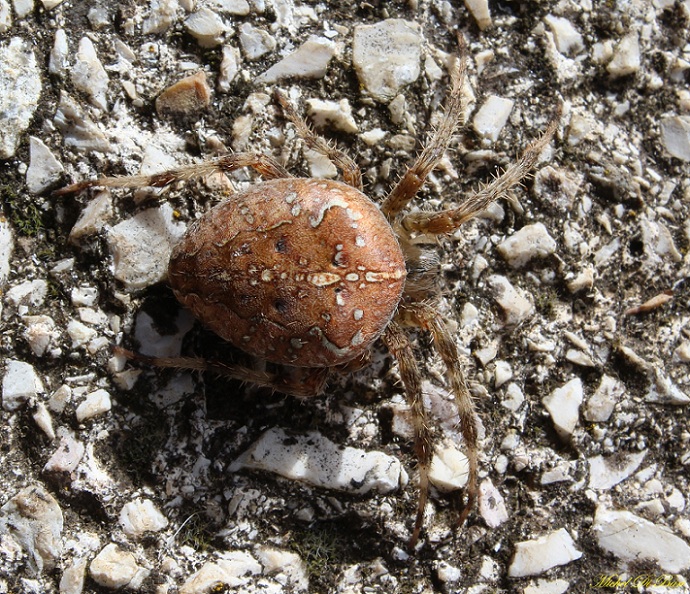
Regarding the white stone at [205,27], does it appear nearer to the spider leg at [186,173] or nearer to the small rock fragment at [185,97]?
the small rock fragment at [185,97]

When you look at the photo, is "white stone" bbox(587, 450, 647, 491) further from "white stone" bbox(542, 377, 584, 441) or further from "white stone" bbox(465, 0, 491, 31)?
"white stone" bbox(465, 0, 491, 31)

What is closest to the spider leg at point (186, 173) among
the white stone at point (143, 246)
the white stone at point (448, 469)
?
the white stone at point (143, 246)

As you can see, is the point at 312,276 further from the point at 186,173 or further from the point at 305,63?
the point at 305,63

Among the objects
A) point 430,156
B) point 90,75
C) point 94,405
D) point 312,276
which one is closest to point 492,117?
point 430,156

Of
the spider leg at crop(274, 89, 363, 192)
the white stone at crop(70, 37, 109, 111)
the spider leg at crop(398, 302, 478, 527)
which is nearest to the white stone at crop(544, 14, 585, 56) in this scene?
the spider leg at crop(274, 89, 363, 192)

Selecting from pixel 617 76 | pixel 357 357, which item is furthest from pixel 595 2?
pixel 357 357

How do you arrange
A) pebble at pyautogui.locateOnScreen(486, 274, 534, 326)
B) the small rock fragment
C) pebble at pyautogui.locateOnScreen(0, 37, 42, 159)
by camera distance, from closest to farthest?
1. pebble at pyautogui.locateOnScreen(0, 37, 42, 159)
2. the small rock fragment
3. pebble at pyautogui.locateOnScreen(486, 274, 534, 326)
